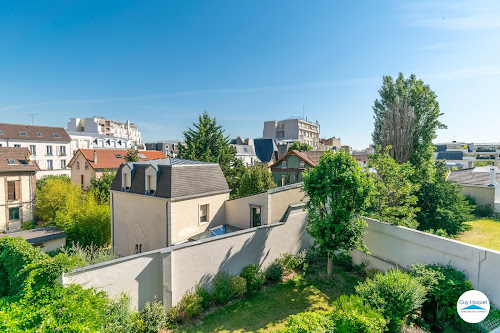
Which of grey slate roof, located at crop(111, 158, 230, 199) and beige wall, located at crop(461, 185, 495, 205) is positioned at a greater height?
grey slate roof, located at crop(111, 158, 230, 199)

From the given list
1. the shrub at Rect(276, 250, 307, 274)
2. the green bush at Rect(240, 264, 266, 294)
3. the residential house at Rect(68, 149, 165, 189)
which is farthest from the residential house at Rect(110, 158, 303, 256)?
the residential house at Rect(68, 149, 165, 189)

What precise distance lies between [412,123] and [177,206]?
18359mm

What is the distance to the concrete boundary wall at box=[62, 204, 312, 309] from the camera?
809 cm

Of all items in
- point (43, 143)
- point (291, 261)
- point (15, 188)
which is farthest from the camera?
point (43, 143)

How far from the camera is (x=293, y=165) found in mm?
38219

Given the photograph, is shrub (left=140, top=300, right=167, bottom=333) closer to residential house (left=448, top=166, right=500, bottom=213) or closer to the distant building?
residential house (left=448, top=166, right=500, bottom=213)

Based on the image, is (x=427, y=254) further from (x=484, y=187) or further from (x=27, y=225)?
(x=27, y=225)

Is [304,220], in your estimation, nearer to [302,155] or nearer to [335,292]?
[335,292]

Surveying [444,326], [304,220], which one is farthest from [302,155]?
[444,326]

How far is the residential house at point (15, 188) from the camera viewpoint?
25.3 m

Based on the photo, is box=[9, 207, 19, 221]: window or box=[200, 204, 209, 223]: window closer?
box=[200, 204, 209, 223]: window

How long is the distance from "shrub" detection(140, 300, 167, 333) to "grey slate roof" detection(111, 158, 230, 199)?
18.7ft
